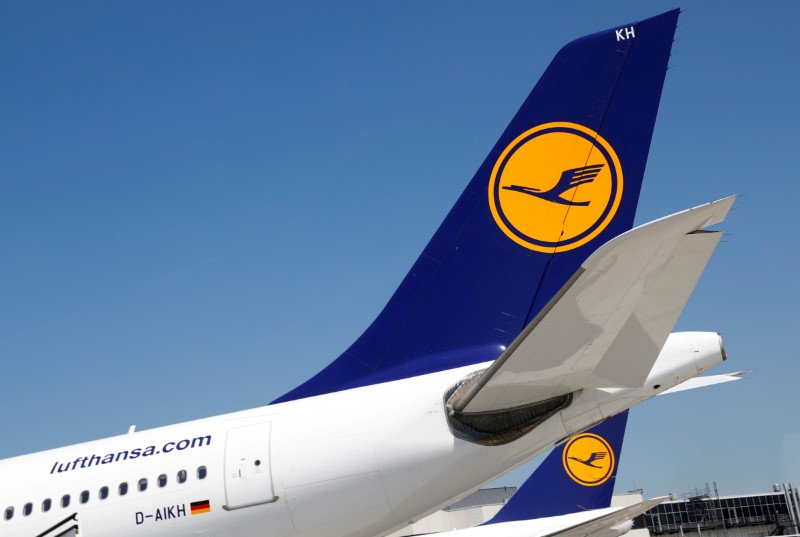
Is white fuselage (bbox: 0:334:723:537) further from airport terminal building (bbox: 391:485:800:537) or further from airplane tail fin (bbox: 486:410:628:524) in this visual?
airport terminal building (bbox: 391:485:800:537)

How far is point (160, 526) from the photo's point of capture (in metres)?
8.07

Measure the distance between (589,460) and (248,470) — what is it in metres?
14.5

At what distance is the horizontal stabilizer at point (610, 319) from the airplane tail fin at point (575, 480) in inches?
552

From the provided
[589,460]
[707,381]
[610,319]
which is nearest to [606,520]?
[589,460]

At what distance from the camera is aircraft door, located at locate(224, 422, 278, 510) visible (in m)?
7.86

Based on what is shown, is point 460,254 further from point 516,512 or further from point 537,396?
point 516,512

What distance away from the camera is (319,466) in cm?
782

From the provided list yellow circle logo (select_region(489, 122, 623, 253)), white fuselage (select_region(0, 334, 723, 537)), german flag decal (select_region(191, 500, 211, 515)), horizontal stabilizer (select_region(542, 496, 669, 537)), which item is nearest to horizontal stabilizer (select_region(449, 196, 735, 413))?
white fuselage (select_region(0, 334, 723, 537))

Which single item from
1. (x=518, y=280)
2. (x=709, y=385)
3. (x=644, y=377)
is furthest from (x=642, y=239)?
(x=709, y=385)

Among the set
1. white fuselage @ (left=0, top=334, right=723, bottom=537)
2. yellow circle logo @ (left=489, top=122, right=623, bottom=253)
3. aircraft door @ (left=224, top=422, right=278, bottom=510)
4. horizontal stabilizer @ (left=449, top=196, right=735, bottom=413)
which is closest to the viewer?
horizontal stabilizer @ (left=449, top=196, right=735, bottom=413)

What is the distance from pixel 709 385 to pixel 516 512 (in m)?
12.5

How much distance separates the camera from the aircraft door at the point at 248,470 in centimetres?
786

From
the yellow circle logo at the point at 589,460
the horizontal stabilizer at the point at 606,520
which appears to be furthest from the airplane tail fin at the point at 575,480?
the horizontal stabilizer at the point at 606,520

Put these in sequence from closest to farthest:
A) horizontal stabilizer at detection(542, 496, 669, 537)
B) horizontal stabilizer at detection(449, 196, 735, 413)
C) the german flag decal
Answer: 1. horizontal stabilizer at detection(449, 196, 735, 413)
2. the german flag decal
3. horizontal stabilizer at detection(542, 496, 669, 537)
